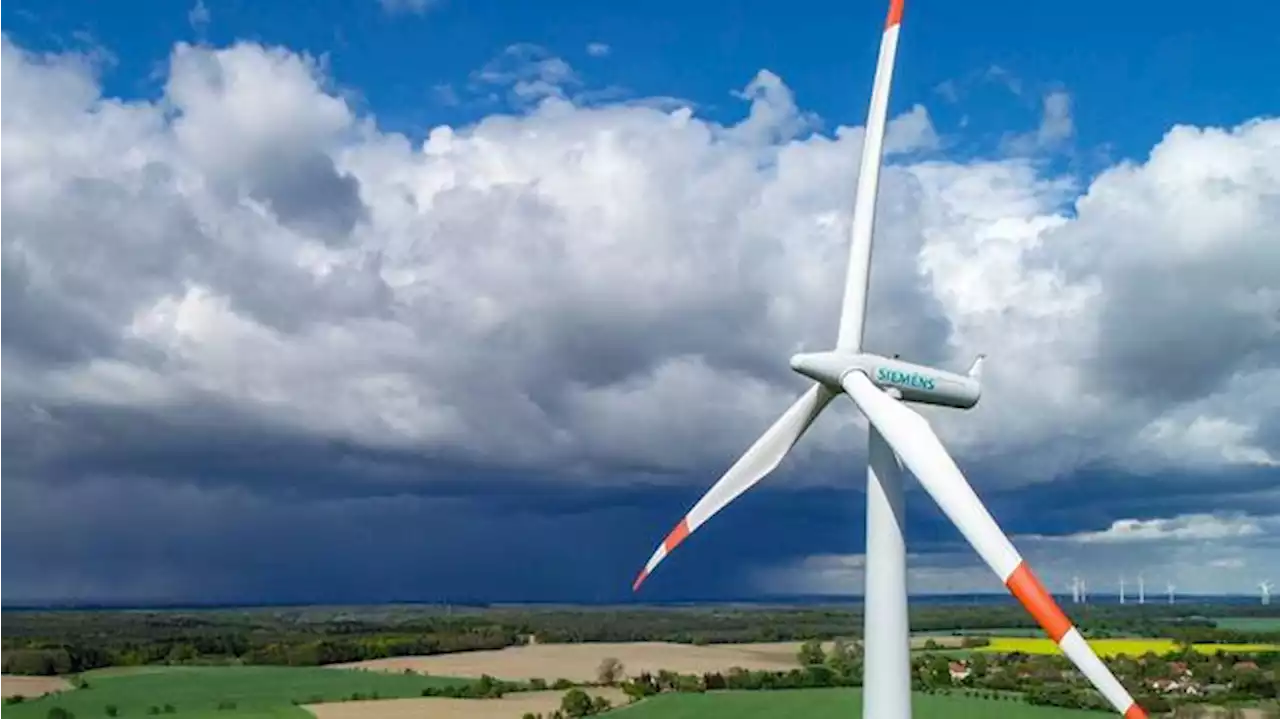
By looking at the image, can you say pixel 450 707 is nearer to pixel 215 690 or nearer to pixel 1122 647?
pixel 215 690

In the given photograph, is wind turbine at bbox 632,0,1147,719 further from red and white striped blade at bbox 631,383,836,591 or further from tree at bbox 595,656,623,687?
tree at bbox 595,656,623,687

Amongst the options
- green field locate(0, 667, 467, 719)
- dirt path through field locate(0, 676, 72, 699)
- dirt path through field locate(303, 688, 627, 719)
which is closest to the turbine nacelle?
dirt path through field locate(303, 688, 627, 719)

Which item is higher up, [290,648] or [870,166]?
[870,166]

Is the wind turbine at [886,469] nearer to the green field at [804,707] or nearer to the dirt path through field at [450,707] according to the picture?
the green field at [804,707]

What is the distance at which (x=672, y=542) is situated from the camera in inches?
1409

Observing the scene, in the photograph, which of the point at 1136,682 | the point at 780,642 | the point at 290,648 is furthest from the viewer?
the point at 780,642

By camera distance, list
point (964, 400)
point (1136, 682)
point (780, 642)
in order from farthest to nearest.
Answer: point (780, 642) < point (1136, 682) < point (964, 400)

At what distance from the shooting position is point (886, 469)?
32.3 meters

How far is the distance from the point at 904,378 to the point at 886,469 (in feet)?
8.51

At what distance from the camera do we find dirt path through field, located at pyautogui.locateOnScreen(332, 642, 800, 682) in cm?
12444

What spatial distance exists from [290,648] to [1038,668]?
8180cm

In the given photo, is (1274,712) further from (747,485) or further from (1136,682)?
(747,485)

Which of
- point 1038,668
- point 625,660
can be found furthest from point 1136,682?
point 625,660

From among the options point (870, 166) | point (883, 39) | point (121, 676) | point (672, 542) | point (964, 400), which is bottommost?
point (121, 676)
